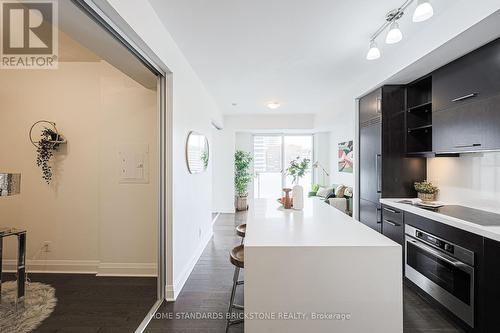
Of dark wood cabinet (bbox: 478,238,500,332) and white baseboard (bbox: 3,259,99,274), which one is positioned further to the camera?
white baseboard (bbox: 3,259,99,274)

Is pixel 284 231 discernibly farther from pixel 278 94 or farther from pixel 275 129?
pixel 275 129

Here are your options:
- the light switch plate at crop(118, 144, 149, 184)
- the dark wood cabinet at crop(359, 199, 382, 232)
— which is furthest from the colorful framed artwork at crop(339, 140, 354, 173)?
the light switch plate at crop(118, 144, 149, 184)

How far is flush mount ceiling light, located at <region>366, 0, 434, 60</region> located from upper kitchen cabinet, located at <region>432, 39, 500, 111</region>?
0.72m

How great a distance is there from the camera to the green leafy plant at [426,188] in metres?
3.00

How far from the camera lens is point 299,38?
2541 mm

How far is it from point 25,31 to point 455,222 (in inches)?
155

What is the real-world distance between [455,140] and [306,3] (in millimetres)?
1966

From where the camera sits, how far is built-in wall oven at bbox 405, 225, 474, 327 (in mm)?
1968

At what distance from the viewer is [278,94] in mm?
4688

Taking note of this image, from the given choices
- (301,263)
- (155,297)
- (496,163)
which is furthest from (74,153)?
(496,163)

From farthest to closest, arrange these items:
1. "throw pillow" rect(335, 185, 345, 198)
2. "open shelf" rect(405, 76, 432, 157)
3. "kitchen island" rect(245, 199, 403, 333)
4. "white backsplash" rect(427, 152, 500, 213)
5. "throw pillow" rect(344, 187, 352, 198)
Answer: "throw pillow" rect(335, 185, 345, 198) → "throw pillow" rect(344, 187, 352, 198) → "open shelf" rect(405, 76, 432, 157) → "white backsplash" rect(427, 152, 500, 213) → "kitchen island" rect(245, 199, 403, 333)

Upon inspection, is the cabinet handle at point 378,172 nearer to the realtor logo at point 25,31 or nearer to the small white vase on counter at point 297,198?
the small white vase on counter at point 297,198

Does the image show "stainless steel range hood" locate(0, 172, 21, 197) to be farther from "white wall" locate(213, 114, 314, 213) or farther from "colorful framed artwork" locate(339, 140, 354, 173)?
"colorful framed artwork" locate(339, 140, 354, 173)

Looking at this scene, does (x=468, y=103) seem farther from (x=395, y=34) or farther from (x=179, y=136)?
(x=179, y=136)
